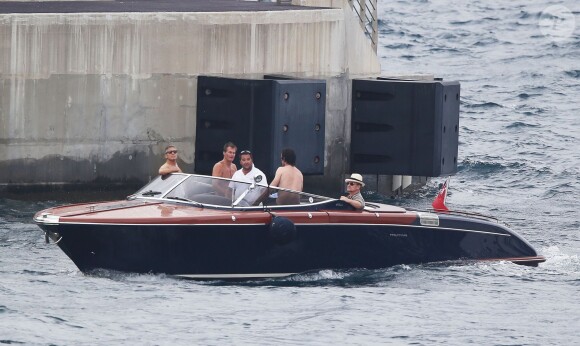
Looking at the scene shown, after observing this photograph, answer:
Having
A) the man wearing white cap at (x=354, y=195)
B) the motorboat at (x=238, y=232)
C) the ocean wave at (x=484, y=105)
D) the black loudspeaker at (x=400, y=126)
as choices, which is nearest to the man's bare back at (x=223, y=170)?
the motorboat at (x=238, y=232)

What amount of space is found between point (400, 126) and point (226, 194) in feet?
22.3

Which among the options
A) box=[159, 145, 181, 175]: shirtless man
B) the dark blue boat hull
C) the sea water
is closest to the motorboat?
the dark blue boat hull

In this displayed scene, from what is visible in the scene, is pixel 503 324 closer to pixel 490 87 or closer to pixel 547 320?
pixel 547 320

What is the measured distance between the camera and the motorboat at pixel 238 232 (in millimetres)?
17594

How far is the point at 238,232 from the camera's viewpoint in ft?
58.9

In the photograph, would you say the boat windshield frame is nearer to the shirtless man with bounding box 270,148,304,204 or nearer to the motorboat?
the motorboat

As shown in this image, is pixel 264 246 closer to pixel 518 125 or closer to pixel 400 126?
pixel 400 126

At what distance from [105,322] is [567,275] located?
650cm

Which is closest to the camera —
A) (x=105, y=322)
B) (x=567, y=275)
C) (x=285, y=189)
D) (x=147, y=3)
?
(x=105, y=322)

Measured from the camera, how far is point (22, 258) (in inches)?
755

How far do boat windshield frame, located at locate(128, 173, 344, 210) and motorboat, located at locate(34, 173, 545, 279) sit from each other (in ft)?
0.04

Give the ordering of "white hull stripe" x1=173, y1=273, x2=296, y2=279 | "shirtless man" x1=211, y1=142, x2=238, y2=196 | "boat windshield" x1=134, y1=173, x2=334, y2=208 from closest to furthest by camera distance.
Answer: "white hull stripe" x1=173, y1=273, x2=296, y2=279
"boat windshield" x1=134, y1=173, x2=334, y2=208
"shirtless man" x1=211, y1=142, x2=238, y2=196

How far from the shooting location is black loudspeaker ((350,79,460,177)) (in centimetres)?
2445

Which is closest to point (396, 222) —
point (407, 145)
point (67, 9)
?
point (407, 145)
